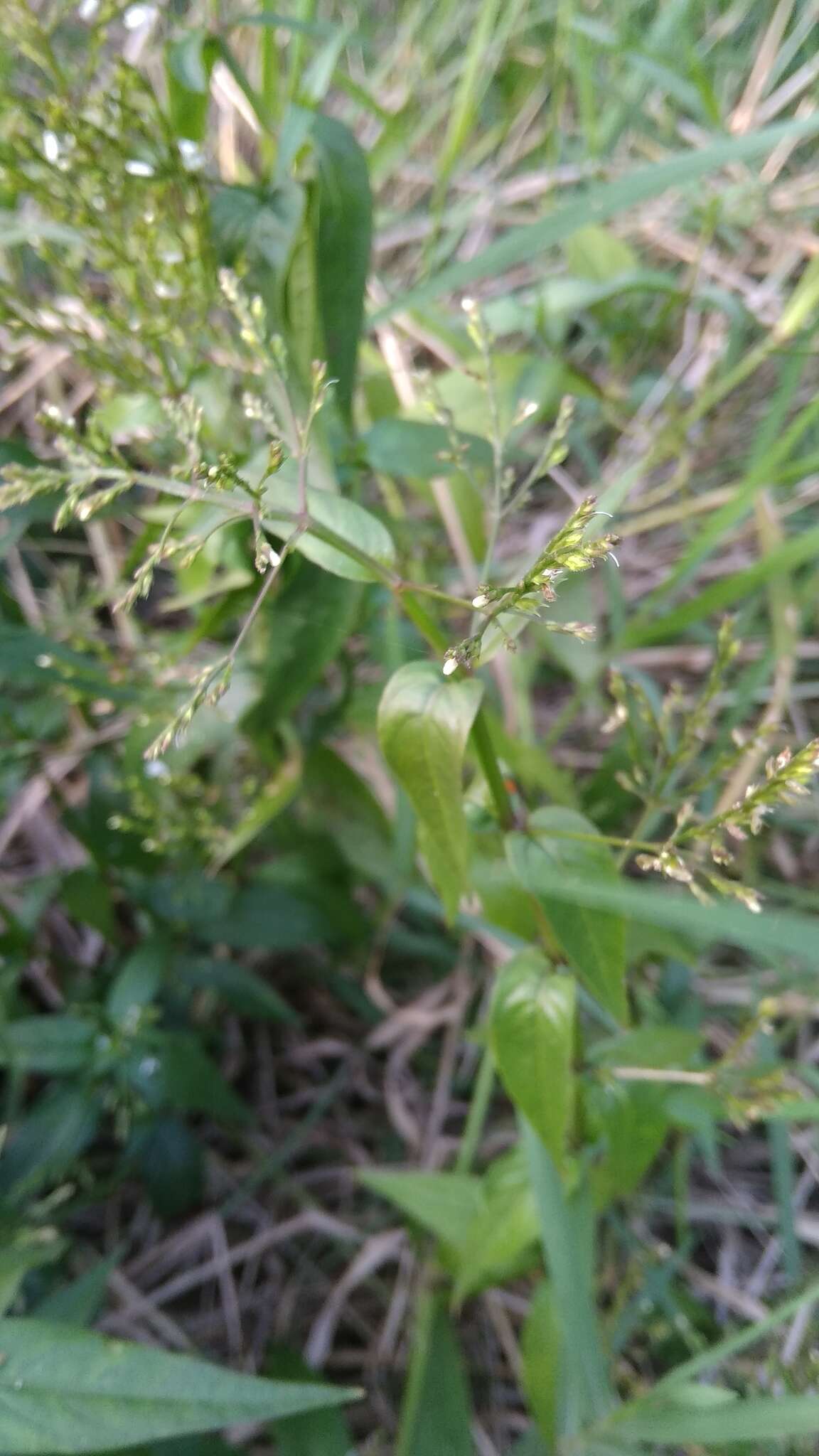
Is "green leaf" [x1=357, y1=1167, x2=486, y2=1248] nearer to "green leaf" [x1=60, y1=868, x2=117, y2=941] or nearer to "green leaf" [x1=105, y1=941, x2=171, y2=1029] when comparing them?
"green leaf" [x1=105, y1=941, x2=171, y2=1029]

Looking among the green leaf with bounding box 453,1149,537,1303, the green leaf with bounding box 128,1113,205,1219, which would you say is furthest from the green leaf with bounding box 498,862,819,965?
the green leaf with bounding box 128,1113,205,1219

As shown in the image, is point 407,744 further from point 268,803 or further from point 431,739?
point 268,803

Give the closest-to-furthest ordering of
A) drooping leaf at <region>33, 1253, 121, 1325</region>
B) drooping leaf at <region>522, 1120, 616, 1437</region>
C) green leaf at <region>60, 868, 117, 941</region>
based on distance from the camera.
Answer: drooping leaf at <region>522, 1120, 616, 1437</region>
drooping leaf at <region>33, 1253, 121, 1325</region>
green leaf at <region>60, 868, 117, 941</region>

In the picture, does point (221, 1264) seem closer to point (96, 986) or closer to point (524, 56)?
point (96, 986)

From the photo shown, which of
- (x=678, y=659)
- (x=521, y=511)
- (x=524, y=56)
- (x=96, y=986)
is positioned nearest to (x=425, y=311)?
(x=521, y=511)

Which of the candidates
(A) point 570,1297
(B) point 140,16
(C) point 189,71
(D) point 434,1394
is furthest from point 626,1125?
(B) point 140,16

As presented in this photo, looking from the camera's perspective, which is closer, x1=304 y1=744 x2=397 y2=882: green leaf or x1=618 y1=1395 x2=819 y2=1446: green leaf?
x1=618 y1=1395 x2=819 y2=1446: green leaf

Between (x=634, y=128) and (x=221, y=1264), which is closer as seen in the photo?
Answer: (x=221, y=1264)
